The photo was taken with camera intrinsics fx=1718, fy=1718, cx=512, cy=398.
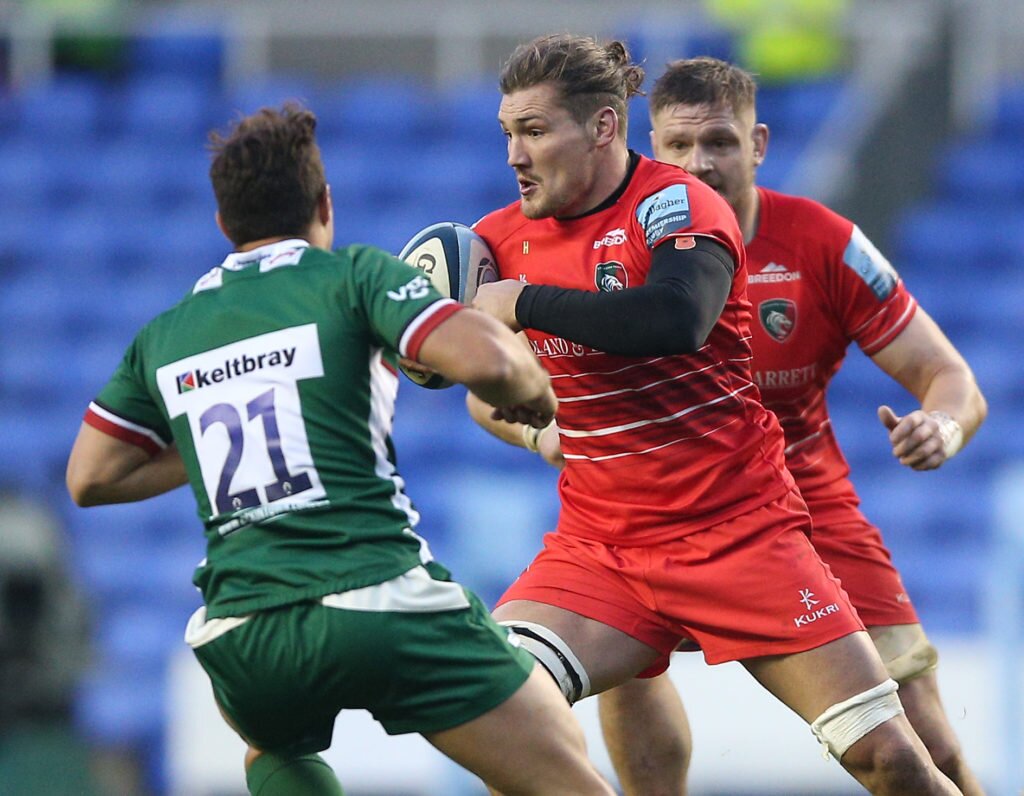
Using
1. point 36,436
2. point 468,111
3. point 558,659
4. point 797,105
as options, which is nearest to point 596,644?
point 558,659

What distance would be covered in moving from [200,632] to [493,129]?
32.5 ft

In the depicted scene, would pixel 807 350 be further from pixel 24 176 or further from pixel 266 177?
pixel 24 176

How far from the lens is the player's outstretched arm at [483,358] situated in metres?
3.67

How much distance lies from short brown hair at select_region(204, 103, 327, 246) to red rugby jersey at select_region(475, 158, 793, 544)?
33.0 inches

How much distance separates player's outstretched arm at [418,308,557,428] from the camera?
3.67 metres

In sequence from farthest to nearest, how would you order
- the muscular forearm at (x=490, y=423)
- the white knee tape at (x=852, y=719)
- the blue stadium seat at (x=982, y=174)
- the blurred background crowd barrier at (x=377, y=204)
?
the blue stadium seat at (x=982, y=174)
the blurred background crowd barrier at (x=377, y=204)
the muscular forearm at (x=490, y=423)
the white knee tape at (x=852, y=719)

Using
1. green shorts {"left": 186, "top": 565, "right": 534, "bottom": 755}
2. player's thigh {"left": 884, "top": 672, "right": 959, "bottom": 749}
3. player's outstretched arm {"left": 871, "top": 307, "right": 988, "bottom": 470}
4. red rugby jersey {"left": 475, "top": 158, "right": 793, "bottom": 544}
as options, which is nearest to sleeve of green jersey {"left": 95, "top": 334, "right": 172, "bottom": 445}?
green shorts {"left": 186, "top": 565, "right": 534, "bottom": 755}

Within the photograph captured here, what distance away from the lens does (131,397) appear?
3.99 meters

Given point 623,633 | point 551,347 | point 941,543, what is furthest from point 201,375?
point 941,543

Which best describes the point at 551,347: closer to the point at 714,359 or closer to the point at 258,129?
the point at 714,359

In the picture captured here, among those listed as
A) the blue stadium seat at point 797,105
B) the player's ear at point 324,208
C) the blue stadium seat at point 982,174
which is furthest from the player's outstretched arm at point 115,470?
the blue stadium seat at point 982,174

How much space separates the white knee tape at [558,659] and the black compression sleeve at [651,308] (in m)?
0.79

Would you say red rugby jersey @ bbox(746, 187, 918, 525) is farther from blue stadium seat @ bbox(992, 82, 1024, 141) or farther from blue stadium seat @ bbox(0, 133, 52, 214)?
blue stadium seat @ bbox(0, 133, 52, 214)

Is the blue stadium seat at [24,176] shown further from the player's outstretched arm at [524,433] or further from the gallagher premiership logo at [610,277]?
the gallagher premiership logo at [610,277]
